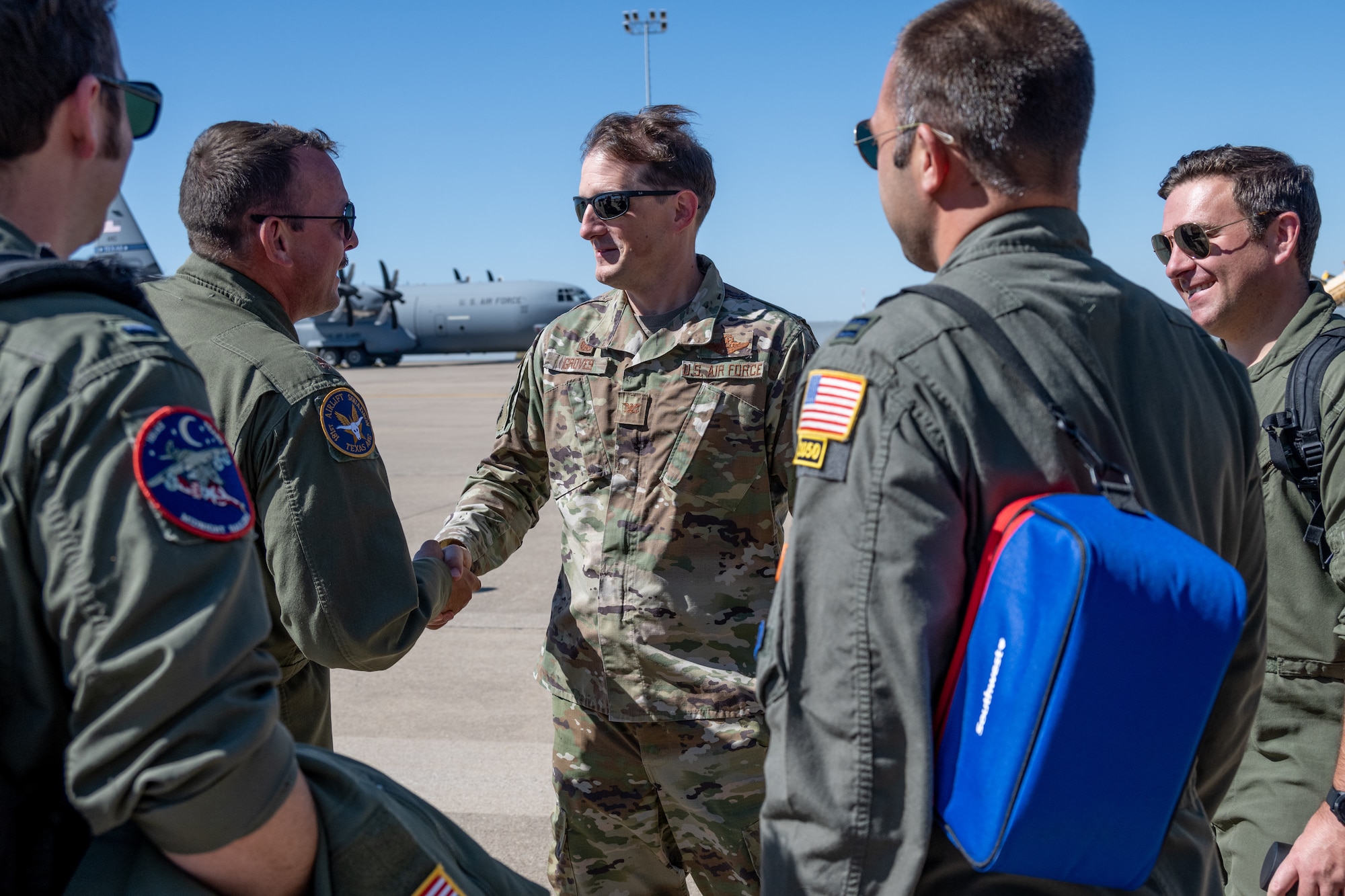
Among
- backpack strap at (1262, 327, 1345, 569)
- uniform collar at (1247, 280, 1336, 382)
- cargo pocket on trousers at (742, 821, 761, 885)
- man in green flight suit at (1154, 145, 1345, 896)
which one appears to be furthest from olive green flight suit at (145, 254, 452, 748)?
uniform collar at (1247, 280, 1336, 382)

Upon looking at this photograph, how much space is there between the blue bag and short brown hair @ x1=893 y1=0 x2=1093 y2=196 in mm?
543

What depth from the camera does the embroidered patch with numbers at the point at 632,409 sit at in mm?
3000

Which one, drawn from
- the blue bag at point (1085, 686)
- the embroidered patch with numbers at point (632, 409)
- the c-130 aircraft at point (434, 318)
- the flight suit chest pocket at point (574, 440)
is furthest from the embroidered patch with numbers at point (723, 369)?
the c-130 aircraft at point (434, 318)

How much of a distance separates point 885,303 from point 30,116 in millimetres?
1127

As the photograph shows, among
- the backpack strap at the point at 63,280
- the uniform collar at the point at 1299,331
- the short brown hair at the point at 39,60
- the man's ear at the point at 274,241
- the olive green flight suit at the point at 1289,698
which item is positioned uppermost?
the short brown hair at the point at 39,60

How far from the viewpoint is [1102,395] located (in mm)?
1477

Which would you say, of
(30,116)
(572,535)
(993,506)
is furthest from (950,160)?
(572,535)

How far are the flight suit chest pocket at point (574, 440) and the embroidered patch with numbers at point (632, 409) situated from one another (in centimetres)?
8

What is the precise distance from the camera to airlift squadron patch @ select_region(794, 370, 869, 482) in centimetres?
Answer: 140

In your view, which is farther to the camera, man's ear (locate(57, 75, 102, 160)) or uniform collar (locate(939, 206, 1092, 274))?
uniform collar (locate(939, 206, 1092, 274))

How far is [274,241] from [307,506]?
2.57 feet

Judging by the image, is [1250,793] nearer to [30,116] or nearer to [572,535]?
[572,535]

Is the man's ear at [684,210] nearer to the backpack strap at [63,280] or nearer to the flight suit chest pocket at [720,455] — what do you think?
the flight suit chest pocket at [720,455]

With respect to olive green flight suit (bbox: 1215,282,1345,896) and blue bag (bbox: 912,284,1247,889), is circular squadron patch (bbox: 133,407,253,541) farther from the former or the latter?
olive green flight suit (bbox: 1215,282,1345,896)
